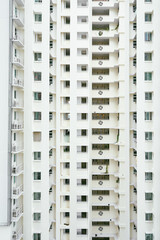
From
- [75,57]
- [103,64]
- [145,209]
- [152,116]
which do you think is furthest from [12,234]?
[103,64]

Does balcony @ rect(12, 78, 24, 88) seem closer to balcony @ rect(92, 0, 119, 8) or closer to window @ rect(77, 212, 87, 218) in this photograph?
balcony @ rect(92, 0, 119, 8)

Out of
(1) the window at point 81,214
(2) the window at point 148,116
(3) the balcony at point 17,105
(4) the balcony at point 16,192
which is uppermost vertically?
(3) the balcony at point 17,105

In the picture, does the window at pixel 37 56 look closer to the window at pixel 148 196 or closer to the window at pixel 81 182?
the window at pixel 81 182

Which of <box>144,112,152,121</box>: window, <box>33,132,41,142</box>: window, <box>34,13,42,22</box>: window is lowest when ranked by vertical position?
<box>33,132,41,142</box>: window

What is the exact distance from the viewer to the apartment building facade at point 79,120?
19.0 metres

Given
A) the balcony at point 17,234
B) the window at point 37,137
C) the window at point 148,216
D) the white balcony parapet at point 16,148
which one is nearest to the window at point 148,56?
the window at point 37,137

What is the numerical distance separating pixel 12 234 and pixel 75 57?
571 inches

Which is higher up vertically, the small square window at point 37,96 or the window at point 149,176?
the small square window at point 37,96

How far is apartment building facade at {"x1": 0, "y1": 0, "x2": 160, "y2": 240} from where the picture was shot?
747 inches

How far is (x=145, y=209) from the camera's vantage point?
1948cm

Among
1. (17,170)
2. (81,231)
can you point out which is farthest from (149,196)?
(17,170)

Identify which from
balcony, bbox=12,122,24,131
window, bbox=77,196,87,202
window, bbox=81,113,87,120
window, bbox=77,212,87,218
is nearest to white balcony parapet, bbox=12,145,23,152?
balcony, bbox=12,122,24,131

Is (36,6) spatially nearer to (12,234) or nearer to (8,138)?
(8,138)

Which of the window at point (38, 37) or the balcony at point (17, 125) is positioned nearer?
the balcony at point (17, 125)
